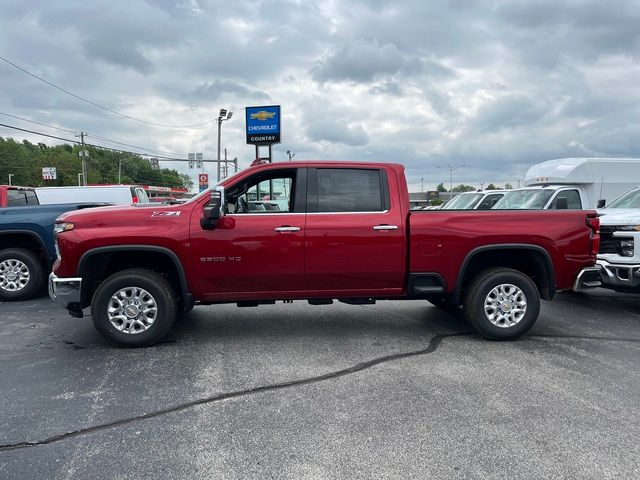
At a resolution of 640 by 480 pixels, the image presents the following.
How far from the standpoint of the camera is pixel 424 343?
18.3ft

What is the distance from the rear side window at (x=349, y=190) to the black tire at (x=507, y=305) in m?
1.46

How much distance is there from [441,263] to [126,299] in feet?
11.3

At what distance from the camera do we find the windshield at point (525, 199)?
1222 centimetres

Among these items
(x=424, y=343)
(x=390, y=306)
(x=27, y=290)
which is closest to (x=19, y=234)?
(x=27, y=290)

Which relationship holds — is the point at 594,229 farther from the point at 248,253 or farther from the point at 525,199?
the point at 525,199

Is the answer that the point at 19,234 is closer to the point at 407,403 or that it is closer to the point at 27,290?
the point at 27,290

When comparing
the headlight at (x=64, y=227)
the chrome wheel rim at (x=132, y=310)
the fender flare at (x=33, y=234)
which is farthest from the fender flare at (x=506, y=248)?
the fender flare at (x=33, y=234)

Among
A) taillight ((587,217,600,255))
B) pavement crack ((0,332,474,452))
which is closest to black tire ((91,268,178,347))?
pavement crack ((0,332,474,452))

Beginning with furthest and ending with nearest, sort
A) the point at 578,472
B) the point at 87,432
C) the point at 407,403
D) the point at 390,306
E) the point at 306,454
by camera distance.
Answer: the point at 390,306 → the point at 407,403 → the point at 87,432 → the point at 306,454 → the point at 578,472

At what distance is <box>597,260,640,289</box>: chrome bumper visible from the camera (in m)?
6.52

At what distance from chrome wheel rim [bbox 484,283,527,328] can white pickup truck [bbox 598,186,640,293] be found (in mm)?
2028

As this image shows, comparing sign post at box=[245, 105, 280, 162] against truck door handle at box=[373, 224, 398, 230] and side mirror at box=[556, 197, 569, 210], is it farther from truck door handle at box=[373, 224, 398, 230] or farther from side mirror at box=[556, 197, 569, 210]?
truck door handle at box=[373, 224, 398, 230]

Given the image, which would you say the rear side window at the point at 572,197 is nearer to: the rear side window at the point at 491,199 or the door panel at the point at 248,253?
the rear side window at the point at 491,199

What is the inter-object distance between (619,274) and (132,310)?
20.3 ft
